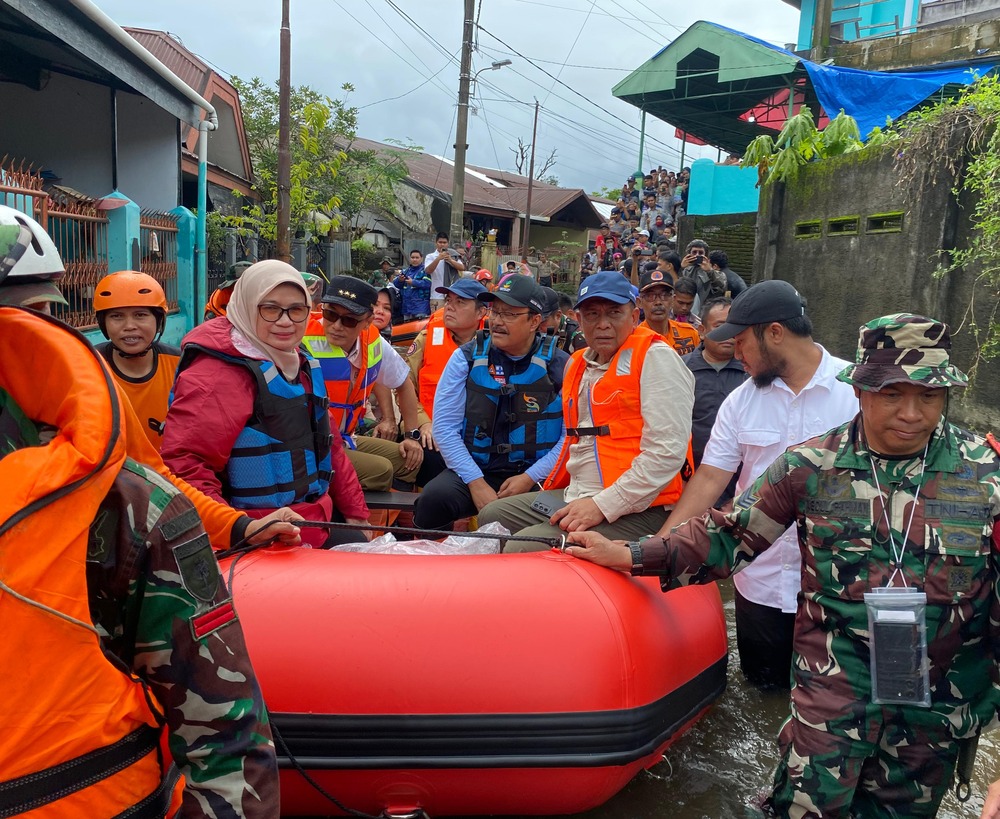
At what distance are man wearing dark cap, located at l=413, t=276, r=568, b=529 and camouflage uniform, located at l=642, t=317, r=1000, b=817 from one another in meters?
1.74

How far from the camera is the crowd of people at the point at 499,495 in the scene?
3.14ft

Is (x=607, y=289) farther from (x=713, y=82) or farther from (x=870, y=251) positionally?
(x=713, y=82)

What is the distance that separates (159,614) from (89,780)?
205mm

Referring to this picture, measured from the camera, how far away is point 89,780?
0.97 m

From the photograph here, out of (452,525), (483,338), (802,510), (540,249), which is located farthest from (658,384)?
(540,249)

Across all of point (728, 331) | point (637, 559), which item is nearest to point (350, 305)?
point (728, 331)

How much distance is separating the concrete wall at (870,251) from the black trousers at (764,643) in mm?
4114

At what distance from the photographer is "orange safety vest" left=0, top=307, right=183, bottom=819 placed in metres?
0.87

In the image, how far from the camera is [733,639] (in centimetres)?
382

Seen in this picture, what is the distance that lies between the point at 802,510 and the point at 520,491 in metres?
1.74

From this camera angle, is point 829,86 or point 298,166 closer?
point 829,86

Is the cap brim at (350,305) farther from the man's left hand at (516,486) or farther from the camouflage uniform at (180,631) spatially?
the camouflage uniform at (180,631)

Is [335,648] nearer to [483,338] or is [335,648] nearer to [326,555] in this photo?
[326,555]

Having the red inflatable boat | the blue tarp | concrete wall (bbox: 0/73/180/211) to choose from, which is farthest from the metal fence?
the blue tarp
